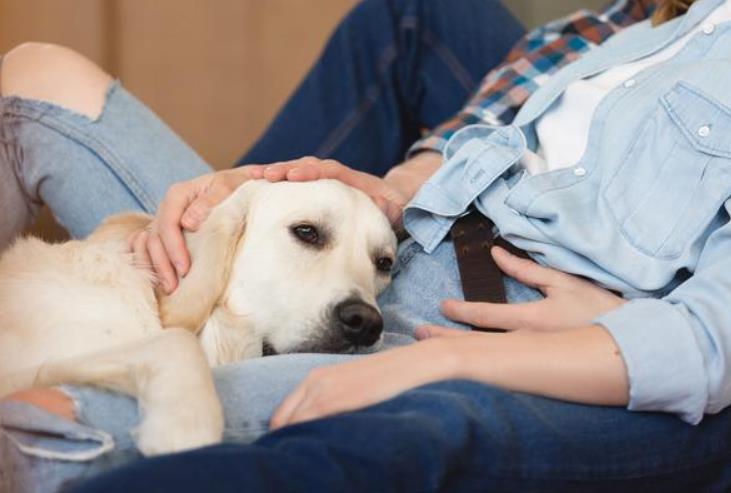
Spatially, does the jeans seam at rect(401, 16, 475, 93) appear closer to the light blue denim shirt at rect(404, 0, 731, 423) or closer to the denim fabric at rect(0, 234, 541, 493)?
the light blue denim shirt at rect(404, 0, 731, 423)

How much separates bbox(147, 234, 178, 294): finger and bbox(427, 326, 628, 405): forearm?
0.42 metres

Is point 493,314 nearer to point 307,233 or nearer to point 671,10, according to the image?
point 307,233

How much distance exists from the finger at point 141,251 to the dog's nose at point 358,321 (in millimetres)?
265

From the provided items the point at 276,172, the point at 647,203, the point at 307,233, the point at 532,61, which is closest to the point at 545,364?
the point at 647,203

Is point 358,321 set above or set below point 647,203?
below

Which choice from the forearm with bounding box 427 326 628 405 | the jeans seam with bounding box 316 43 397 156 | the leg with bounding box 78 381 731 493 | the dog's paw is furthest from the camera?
the jeans seam with bounding box 316 43 397 156

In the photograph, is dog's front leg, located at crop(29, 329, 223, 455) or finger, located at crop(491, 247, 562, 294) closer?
dog's front leg, located at crop(29, 329, 223, 455)

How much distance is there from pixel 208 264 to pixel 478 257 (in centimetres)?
38

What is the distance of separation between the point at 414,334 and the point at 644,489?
15.5 inches

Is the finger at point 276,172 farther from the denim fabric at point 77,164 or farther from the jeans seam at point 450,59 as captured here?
the jeans seam at point 450,59

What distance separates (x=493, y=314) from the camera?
4.00 feet

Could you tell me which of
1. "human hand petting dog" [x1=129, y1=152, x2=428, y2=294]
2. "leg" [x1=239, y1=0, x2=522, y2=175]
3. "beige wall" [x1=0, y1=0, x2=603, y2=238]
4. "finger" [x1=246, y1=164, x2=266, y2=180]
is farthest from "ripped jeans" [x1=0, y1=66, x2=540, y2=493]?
"beige wall" [x1=0, y1=0, x2=603, y2=238]

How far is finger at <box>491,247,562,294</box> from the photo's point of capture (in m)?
1.26

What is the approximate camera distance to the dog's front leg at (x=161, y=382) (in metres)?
0.89
